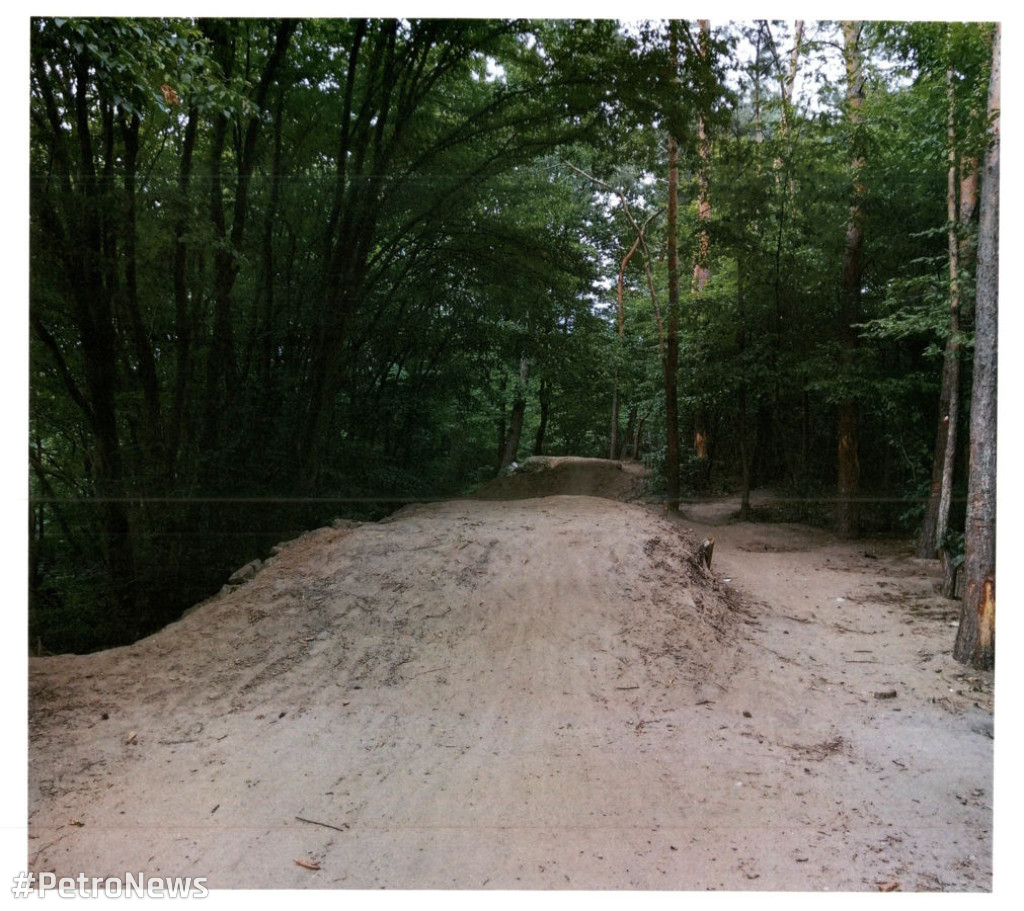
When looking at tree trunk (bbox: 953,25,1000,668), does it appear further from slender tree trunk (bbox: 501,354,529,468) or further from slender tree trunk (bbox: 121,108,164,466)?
slender tree trunk (bbox: 121,108,164,466)

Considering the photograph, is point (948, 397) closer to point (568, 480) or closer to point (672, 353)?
point (672, 353)

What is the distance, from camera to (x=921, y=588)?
2.32 m

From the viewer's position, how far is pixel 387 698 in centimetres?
192

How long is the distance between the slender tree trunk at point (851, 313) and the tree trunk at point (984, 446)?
1.15ft

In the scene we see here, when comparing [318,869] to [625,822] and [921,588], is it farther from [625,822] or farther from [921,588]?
[921,588]

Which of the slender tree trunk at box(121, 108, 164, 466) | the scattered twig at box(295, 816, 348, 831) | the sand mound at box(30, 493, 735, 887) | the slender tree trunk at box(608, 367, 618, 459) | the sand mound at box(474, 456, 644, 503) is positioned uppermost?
the slender tree trunk at box(121, 108, 164, 466)

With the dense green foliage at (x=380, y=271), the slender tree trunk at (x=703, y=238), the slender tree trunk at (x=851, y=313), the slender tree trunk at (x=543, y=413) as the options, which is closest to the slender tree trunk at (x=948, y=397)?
the dense green foliage at (x=380, y=271)

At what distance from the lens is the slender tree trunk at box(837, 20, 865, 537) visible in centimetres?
224

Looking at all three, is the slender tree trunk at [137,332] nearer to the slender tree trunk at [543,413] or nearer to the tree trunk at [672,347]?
the slender tree trunk at [543,413]

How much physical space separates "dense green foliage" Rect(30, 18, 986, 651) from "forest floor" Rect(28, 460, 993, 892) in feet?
0.84

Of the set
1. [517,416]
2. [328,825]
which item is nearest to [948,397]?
[517,416]

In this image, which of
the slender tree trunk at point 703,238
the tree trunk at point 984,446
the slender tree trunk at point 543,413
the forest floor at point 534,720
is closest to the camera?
the forest floor at point 534,720

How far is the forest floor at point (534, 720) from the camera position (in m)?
1.50
